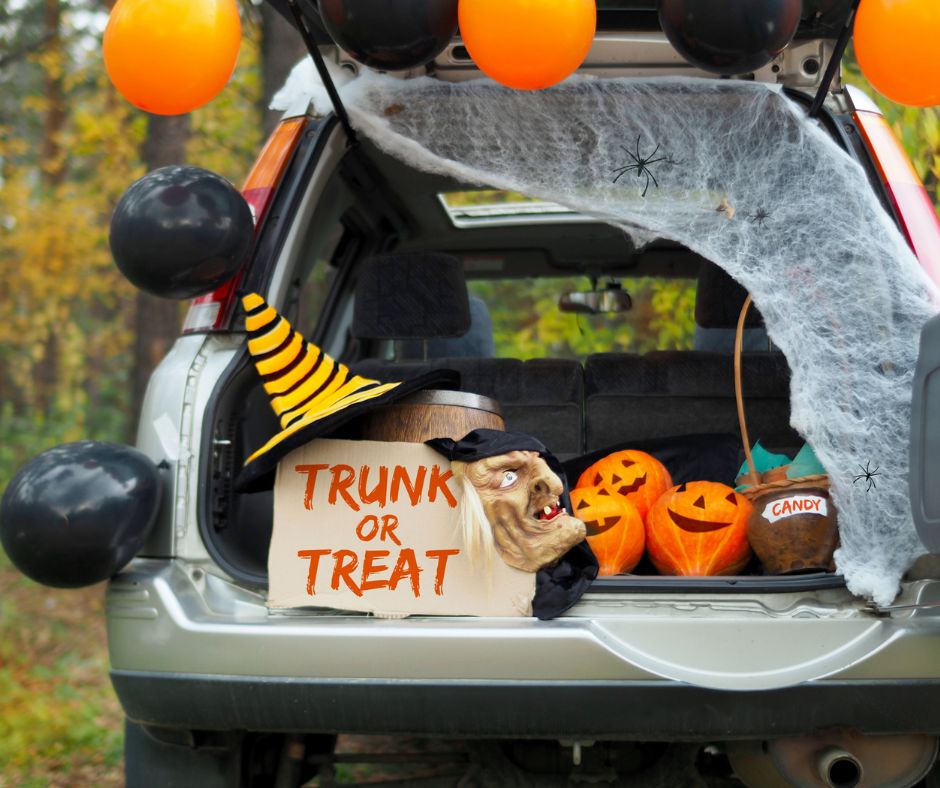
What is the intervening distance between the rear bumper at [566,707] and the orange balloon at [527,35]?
1287mm

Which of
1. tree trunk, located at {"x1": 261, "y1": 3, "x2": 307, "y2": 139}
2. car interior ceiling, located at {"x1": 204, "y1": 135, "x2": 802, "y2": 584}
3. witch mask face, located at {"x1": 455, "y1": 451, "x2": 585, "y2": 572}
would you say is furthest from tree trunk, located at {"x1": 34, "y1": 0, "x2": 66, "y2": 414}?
witch mask face, located at {"x1": 455, "y1": 451, "x2": 585, "y2": 572}

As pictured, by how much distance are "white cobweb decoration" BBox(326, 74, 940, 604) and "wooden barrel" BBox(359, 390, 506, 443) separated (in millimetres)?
594

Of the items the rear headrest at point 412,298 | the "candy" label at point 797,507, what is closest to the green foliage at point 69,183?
the rear headrest at point 412,298

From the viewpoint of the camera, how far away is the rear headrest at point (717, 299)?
10.7 ft

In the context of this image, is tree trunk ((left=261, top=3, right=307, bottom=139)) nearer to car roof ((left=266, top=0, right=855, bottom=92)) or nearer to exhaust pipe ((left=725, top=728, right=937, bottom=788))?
car roof ((left=266, top=0, right=855, bottom=92))

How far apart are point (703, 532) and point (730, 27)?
1128mm

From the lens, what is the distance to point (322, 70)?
9.12ft

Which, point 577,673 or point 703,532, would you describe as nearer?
point 577,673

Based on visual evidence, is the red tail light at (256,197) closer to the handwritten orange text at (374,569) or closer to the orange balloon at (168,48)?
the orange balloon at (168,48)

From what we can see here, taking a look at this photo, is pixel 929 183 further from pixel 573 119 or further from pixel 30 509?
pixel 30 509

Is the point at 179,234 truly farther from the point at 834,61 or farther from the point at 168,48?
the point at 834,61

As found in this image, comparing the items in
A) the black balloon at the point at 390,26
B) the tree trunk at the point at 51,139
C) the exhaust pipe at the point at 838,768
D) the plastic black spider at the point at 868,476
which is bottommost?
the tree trunk at the point at 51,139

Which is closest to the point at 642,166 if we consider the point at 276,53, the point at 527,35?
the point at 527,35

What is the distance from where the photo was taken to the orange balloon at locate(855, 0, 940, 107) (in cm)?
233
